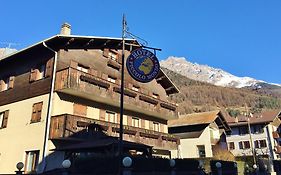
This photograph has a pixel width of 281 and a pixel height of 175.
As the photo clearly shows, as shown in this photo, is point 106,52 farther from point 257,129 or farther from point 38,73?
point 257,129

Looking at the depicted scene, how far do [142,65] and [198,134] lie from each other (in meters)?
28.2

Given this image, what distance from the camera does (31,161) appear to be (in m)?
20.4

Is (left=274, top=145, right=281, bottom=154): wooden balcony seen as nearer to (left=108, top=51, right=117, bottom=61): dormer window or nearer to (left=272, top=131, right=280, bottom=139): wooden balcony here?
(left=272, top=131, right=280, bottom=139): wooden balcony

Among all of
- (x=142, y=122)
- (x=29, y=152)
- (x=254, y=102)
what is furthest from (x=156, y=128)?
(x=254, y=102)

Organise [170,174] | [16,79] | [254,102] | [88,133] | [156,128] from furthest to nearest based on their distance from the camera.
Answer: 1. [254,102]
2. [156,128]
3. [16,79]
4. [88,133]
5. [170,174]

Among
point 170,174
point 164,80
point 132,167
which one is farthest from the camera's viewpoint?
point 164,80

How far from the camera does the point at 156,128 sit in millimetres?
→ 30703

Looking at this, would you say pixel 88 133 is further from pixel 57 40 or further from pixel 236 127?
pixel 236 127

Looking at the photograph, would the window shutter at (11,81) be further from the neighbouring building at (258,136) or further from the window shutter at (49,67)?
the neighbouring building at (258,136)

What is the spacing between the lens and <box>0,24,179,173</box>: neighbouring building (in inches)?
789

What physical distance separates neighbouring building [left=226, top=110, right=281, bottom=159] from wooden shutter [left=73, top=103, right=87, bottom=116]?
35888mm

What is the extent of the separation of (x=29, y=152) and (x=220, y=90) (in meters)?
143

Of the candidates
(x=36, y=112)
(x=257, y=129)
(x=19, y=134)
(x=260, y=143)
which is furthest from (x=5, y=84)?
(x=257, y=129)

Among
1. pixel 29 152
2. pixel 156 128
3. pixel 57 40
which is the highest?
pixel 57 40
